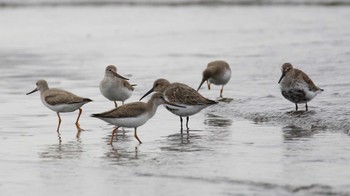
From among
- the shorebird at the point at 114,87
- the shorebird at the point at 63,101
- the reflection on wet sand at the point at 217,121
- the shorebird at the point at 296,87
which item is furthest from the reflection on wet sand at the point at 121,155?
the shorebird at the point at 296,87

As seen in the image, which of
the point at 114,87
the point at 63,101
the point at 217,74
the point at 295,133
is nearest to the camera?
the point at 295,133

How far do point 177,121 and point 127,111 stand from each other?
81.8 inches

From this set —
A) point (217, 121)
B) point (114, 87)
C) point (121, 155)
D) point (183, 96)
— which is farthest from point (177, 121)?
point (121, 155)

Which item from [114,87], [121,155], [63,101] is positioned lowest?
[121,155]

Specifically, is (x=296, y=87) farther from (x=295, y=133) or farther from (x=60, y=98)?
(x=60, y=98)

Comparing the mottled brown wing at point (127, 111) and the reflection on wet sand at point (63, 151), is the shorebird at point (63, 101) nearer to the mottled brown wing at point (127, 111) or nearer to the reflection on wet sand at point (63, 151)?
the reflection on wet sand at point (63, 151)

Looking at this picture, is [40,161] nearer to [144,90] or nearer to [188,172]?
[188,172]

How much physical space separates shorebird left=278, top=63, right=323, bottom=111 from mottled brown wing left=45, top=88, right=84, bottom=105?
10.9 feet

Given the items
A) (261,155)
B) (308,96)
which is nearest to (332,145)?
(261,155)

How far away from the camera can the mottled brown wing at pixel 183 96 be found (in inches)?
451

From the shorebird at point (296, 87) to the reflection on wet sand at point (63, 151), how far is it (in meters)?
3.68

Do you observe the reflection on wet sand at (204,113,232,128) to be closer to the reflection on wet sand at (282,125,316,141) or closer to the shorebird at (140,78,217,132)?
the shorebird at (140,78,217,132)

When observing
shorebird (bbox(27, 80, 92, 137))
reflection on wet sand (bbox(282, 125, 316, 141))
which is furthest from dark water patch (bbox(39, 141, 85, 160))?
reflection on wet sand (bbox(282, 125, 316, 141))

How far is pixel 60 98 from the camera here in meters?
11.8
